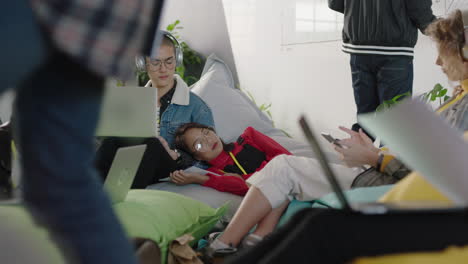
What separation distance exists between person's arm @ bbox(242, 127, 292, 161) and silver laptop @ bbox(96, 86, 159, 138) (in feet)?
2.02

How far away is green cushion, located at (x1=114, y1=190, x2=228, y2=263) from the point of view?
1.65 m

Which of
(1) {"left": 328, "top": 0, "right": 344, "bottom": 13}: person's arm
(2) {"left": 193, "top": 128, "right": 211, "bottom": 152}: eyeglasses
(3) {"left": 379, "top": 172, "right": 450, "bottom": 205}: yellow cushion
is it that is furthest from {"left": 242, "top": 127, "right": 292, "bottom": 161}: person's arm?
(3) {"left": 379, "top": 172, "right": 450, "bottom": 205}: yellow cushion

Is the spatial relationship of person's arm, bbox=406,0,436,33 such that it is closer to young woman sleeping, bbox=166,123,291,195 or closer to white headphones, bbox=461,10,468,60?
young woman sleeping, bbox=166,123,291,195

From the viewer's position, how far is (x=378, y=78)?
2756 millimetres

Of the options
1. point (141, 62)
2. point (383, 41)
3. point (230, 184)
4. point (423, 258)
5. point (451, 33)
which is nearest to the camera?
point (423, 258)

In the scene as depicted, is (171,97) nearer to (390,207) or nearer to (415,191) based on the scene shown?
(415,191)

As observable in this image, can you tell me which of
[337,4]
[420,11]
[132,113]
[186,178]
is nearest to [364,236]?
[132,113]

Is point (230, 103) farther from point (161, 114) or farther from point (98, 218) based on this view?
point (98, 218)

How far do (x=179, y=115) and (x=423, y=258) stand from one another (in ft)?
7.10

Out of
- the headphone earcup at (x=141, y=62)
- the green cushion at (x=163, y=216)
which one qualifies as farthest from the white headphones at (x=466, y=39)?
the headphone earcup at (x=141, y=62)

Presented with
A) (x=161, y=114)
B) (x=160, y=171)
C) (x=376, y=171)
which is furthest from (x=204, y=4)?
(x=376, y=171)

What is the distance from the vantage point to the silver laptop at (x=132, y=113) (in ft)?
6.97

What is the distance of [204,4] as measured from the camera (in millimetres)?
4508

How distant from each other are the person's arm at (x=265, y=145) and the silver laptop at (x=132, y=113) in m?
0.62
